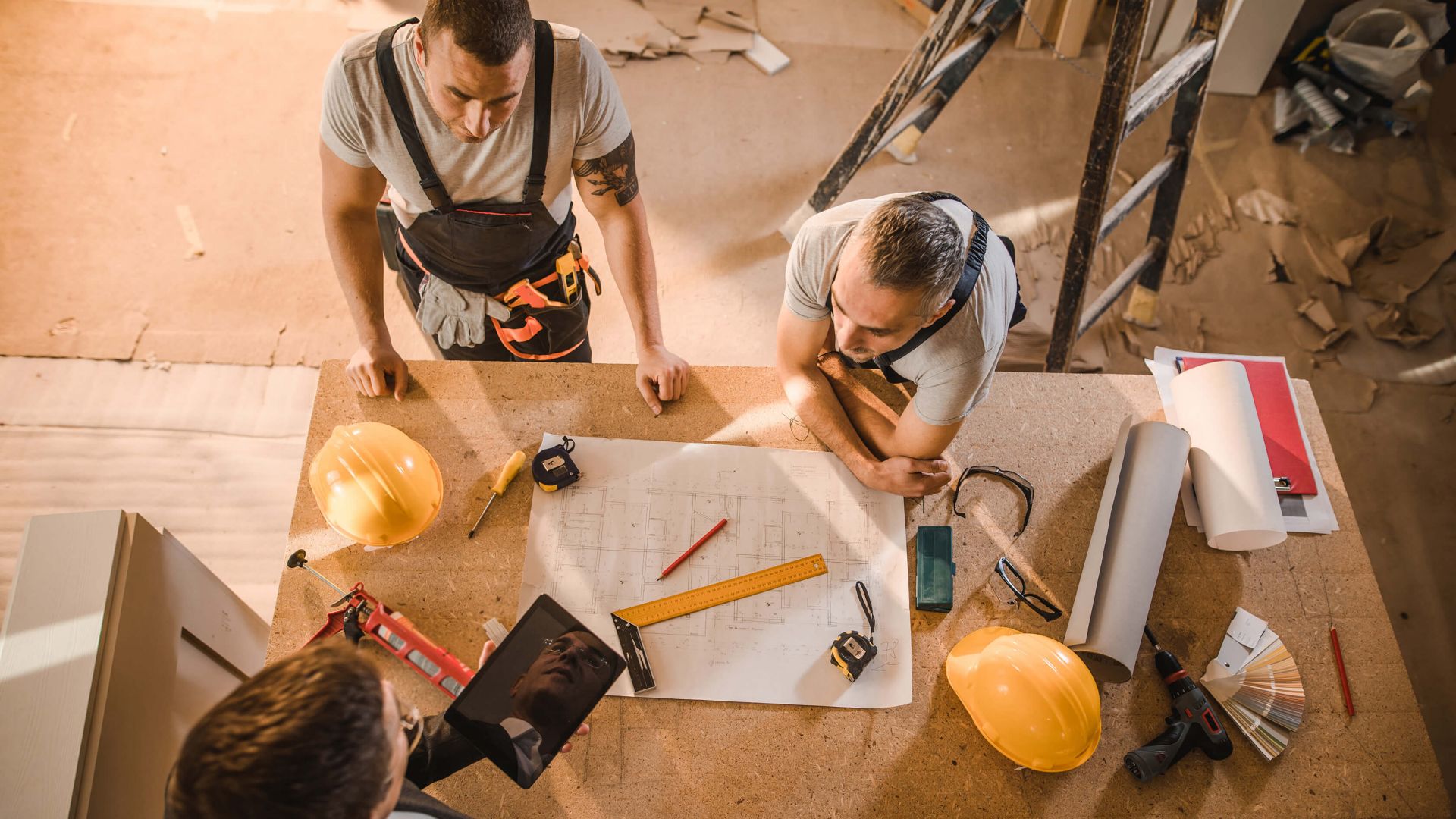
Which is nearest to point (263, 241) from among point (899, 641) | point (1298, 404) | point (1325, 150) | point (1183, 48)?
point (899, 641)

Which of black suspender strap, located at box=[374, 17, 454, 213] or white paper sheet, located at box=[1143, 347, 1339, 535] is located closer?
black suspender strap, located at box=[374, 17, 454, 213]

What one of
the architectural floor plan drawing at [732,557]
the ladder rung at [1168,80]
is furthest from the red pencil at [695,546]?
the ladder rung at [1168,80]

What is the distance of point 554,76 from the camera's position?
1.75 meters

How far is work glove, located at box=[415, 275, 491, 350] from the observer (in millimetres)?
2135

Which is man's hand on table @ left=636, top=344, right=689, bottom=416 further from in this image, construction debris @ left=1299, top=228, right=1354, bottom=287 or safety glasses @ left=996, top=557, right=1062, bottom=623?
construction debris @ left=1299, top=228, right=1354, bottom=287

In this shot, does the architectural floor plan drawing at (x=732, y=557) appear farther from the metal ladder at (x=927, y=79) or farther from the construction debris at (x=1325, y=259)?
the construction debris at (x=1325, y=259)

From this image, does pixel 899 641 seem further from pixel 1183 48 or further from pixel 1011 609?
pixel 1183 48

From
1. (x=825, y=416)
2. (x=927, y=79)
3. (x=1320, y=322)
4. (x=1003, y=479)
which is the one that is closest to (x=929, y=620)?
(x=1003, y=479)

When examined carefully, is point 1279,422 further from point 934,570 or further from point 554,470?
point 554,470

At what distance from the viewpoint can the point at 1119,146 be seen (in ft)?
7.69

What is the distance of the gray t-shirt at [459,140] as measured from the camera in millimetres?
1702

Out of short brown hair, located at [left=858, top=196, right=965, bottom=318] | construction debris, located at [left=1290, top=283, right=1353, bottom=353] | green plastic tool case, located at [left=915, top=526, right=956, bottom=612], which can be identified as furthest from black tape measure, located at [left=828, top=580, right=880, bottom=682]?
construction debris, located at [left=1290, top=283, right=1353, bottom=353]

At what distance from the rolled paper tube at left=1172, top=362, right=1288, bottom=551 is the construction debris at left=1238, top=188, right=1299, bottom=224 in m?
2.22

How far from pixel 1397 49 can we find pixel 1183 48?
5.95ft
